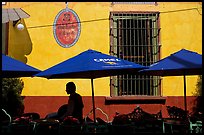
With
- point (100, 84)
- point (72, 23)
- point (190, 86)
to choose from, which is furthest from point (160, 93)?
point (72, 23)

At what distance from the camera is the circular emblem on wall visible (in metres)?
11.4

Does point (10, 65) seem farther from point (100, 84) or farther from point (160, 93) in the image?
point (160, 93)

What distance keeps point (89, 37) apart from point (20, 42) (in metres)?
2.02

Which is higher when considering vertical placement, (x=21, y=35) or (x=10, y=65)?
(x=21, y=35)

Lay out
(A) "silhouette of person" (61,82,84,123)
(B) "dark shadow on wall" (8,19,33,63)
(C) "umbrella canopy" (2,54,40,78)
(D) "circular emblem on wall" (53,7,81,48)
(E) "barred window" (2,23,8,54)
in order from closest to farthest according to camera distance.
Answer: (C) "umbrella canopy" (2,54,40,78) → (A) "silhouette of person" (61,82,84,123) → (E) "barred window" (2,23,8,54) → (B) "dark shadow on wall" (8,19,33,63) → (D) "circular emblem on wall" (53,7,81,48)

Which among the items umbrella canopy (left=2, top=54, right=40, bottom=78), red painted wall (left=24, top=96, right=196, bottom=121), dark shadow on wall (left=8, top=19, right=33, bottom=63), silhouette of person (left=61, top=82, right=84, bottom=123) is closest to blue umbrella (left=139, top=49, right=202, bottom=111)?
silhouette of person (left=61, top=82, right=84, bottom=123)

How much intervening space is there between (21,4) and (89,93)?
3.27m

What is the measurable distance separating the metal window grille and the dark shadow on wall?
246cm

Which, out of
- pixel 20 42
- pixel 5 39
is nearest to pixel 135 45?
pixel 20 42

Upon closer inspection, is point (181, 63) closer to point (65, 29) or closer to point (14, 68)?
point (14, 68)

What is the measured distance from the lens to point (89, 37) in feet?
37.8

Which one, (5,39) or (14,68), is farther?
(5,39)

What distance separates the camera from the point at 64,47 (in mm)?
11461

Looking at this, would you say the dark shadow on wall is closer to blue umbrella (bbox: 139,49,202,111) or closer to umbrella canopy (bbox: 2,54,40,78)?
umbrella canopy (bbox: 2,54,40,78)
